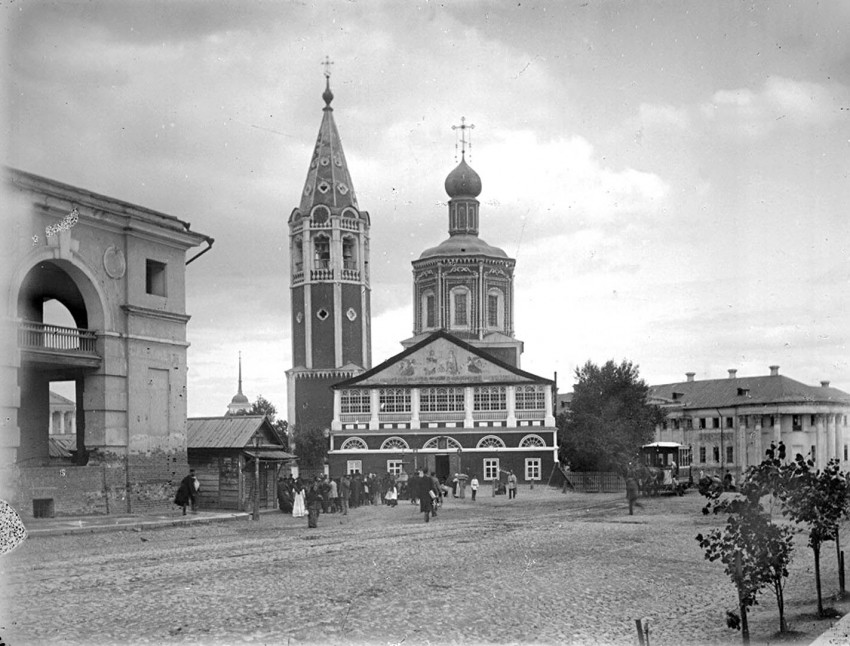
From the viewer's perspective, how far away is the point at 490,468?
52562 millimetres

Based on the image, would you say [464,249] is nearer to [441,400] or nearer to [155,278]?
[441,400]

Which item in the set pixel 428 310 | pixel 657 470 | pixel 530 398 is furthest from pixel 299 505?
pixel 428 310

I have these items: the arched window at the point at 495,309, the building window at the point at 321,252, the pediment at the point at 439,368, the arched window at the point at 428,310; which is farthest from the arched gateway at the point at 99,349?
the arched window at the point at 495,309

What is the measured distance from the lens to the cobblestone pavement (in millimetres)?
11289

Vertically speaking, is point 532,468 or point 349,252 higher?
point 349,252

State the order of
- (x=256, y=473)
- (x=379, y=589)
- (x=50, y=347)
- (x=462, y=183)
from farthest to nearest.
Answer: (x=462, y=183) → (x=256, y=473) → (x=50, y=347) → (x=379, y=589)

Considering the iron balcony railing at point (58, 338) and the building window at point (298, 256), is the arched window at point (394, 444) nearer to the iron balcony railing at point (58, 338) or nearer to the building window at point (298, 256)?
the building window at point (298, 256)

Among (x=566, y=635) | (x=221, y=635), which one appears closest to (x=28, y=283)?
(x=221, y=635)

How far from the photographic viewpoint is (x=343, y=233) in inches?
2667

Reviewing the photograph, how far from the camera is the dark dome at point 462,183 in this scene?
72312 mm

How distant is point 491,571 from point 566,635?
4801mm

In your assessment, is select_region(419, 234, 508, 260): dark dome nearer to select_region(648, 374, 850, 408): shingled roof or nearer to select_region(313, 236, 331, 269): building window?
select_region(313, 236, 331, 269): building window

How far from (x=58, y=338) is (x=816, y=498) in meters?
17.9

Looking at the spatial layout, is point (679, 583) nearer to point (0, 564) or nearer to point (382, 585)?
point (382, 585)
